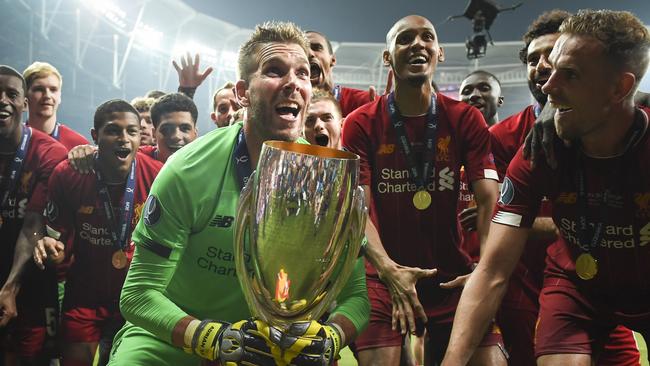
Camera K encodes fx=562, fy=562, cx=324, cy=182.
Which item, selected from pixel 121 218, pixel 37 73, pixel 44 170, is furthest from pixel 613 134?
pixel 37 73

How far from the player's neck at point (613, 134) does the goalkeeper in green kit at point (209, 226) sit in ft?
3.08

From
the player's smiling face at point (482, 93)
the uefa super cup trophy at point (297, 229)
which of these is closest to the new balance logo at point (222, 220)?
the uefa super cup trophy at point (297, 229)

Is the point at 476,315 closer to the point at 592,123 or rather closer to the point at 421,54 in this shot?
the point at 592,123

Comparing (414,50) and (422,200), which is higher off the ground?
(414,50)

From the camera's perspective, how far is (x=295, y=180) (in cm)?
104

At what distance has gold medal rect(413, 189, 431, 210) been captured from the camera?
2754 mm

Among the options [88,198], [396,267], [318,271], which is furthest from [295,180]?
[88,198]

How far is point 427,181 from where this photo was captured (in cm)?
280

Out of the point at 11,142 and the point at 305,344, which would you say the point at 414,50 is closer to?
the point at 305,344

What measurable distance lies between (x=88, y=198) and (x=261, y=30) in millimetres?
2124

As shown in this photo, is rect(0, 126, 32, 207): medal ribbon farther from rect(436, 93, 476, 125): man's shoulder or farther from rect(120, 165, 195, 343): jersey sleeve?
rect(436, 93, 476, 125): man's shoulder

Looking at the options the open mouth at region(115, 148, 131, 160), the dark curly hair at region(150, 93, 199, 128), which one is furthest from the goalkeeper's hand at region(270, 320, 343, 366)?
the dark curly hair at region(150, 93, 199, 128)

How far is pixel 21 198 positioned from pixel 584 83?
334 centimetres

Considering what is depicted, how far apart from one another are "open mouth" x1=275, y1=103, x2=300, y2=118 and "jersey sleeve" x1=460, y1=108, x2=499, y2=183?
1.24 m
